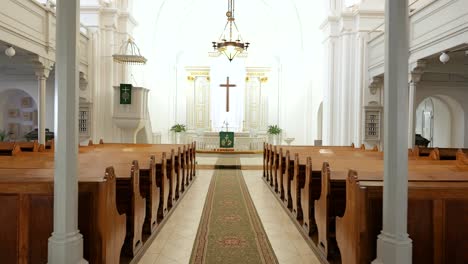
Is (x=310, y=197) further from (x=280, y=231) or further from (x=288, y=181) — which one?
(x=288, y=181)

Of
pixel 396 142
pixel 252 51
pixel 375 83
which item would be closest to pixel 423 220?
pixel 396 142

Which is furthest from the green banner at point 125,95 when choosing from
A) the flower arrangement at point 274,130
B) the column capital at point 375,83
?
the flower arrangement at point 274,130

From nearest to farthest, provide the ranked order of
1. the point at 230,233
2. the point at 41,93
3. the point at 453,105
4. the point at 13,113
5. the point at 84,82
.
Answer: the point at 230,233 → the point at 41,93 → the point at 84,82 → the point at 453,105 → the point at 13,113

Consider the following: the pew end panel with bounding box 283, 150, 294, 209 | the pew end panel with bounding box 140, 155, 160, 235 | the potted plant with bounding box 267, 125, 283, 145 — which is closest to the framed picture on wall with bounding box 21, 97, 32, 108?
the potted plant with bounding box 267, 125, 283, 145

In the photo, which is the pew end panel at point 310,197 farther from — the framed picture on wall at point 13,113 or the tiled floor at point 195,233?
the framed picture on wall at point 13,113

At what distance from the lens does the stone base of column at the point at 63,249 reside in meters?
2.79

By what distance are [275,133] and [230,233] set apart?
14.1 m

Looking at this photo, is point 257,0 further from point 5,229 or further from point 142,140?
point 5,229

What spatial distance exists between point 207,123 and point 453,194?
17.7 meters

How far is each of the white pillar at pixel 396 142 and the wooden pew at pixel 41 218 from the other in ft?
7.37

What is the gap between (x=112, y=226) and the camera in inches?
123

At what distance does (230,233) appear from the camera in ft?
15.0

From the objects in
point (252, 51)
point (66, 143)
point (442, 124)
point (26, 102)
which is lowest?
point (66, 143)

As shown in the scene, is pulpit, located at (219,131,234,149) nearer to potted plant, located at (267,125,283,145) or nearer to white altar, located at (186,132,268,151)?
white altar, located at (186,132,268,151)
